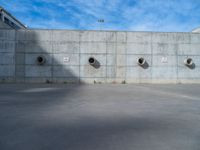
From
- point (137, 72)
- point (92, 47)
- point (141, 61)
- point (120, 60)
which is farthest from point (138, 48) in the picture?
point (92, 47)

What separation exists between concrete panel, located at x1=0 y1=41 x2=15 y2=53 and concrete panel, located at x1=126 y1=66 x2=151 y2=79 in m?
8.04

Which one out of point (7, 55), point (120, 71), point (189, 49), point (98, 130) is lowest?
point (98, 130)

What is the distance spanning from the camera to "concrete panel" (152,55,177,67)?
12.7 m

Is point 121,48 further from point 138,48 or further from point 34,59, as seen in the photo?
point 34,59

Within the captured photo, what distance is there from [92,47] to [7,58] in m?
5.78

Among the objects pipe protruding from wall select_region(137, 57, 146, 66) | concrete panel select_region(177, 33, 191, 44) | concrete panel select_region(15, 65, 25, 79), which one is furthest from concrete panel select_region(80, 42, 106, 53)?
concrete panel select_region(177, 33, 191, 44)

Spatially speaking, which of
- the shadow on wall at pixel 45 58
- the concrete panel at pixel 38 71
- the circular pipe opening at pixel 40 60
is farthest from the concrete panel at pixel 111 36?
the circular pipe opening at pixel 40 60

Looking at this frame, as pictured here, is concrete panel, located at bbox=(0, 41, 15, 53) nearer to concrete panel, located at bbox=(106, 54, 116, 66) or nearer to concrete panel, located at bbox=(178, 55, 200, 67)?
concrete panel, located at bbox=(106, 54, 116, 66)

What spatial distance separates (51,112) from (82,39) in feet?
29.1

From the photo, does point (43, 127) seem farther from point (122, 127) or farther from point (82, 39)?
point (82, 39)

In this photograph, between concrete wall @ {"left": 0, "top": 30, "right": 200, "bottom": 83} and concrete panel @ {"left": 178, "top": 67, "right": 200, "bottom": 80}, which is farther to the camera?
concrete panel @ {"left": 178, "top": 67, "right": 200, "bottom": 80}

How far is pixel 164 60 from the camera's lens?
12.7 meters

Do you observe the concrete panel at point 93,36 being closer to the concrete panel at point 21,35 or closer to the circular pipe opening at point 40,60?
the circular pipe opening at point 40,60

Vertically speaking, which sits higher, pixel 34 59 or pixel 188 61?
pixel 34 59
